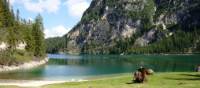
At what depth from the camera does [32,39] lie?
17812 centimetres

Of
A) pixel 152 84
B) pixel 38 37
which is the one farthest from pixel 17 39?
pixel 152 84

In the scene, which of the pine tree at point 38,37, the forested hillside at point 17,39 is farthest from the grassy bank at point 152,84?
the pine tree at point 38,37

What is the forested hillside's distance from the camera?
13076 cm

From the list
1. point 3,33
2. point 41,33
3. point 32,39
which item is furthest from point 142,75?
point 41,33

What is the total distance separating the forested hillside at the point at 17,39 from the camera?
131 metres

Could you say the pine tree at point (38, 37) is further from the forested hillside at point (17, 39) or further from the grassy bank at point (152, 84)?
the grassy bank at point (152, 84)

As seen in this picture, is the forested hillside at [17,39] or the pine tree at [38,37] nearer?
the forested hillside at [17,39]

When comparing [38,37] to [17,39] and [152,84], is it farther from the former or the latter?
[152,84]

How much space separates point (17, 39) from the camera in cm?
15338

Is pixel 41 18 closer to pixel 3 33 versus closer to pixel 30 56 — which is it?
pixel 30 56

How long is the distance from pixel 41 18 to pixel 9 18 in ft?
141

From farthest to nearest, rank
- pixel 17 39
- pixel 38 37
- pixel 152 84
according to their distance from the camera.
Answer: pixel 38 37 → pixel 17 39 → pixel 152 84

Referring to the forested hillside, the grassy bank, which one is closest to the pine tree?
the forested hillside

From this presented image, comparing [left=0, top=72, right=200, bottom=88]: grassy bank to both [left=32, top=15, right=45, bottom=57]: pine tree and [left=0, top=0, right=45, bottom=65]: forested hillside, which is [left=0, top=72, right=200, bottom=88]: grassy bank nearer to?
[left=0, top=0, right=45, bottom=65]: forested hillside
